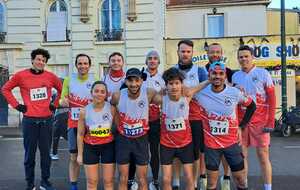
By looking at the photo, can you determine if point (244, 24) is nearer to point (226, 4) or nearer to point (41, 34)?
point (226, 4)

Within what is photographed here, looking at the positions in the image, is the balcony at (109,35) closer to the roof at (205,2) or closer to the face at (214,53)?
the roof at (205,2)

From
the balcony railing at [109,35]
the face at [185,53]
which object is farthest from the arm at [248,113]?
the balcony railing at [109,35]

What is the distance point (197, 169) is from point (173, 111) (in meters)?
1.14

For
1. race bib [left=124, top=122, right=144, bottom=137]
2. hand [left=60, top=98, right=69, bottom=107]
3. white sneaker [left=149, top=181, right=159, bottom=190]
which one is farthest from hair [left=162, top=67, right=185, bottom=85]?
white sneaker [left=149, top=181, right=159, bottom=190]

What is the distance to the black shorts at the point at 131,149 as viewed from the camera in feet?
21.6

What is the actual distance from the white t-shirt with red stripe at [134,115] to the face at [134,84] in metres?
0.12

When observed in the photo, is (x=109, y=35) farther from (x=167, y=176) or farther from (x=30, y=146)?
(x=167, y=176)

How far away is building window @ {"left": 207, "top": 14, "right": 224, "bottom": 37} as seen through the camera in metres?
25.2

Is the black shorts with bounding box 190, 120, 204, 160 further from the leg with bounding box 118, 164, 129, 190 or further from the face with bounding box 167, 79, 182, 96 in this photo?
the leg with bounding box 118, 164, 129, 190

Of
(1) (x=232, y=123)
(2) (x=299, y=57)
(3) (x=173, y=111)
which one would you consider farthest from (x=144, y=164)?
(2) (x=299, y=57)

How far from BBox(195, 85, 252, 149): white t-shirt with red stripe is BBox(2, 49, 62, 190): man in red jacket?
2696 mm

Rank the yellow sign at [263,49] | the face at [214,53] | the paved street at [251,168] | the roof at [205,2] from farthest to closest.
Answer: the roof at [205,2]
the yellow sign at [263,49]
the paved street at [251,168]
the face at [214,53]

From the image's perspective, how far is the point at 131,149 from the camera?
6.61 metres

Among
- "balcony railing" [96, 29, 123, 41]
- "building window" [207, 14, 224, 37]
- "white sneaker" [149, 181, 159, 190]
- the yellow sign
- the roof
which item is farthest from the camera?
"building window" [207, 14, 224, 37]
